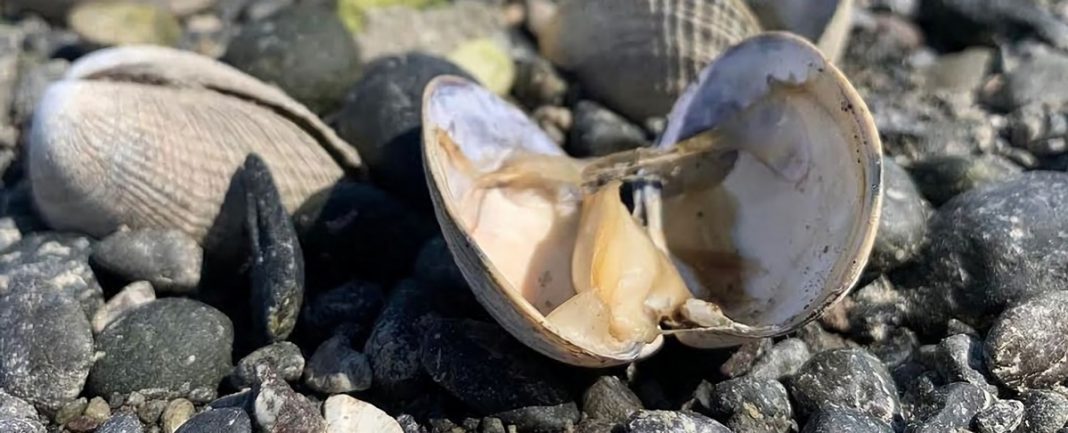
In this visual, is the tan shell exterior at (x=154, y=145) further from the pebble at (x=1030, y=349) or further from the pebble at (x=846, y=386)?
the pebble at (x=1030, y=349)

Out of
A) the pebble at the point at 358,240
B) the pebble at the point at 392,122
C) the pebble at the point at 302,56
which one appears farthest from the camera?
the pebble at the point at 302,56

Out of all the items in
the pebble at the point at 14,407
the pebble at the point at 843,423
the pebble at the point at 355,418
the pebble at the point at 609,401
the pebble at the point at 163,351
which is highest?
the pebble at the point at 14,407

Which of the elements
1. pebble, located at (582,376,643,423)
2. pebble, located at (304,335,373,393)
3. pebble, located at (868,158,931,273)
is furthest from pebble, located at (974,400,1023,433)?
pebble, located at (304,335,373,393)

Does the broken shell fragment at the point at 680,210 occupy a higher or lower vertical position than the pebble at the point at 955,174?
higher

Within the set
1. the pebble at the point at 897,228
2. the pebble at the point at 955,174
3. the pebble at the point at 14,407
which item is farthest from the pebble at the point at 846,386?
the pebble at the point at 14,407

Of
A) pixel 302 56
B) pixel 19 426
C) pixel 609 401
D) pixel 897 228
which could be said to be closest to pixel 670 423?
pixel 609 401

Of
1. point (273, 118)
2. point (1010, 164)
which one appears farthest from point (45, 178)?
point (1010, 164)
